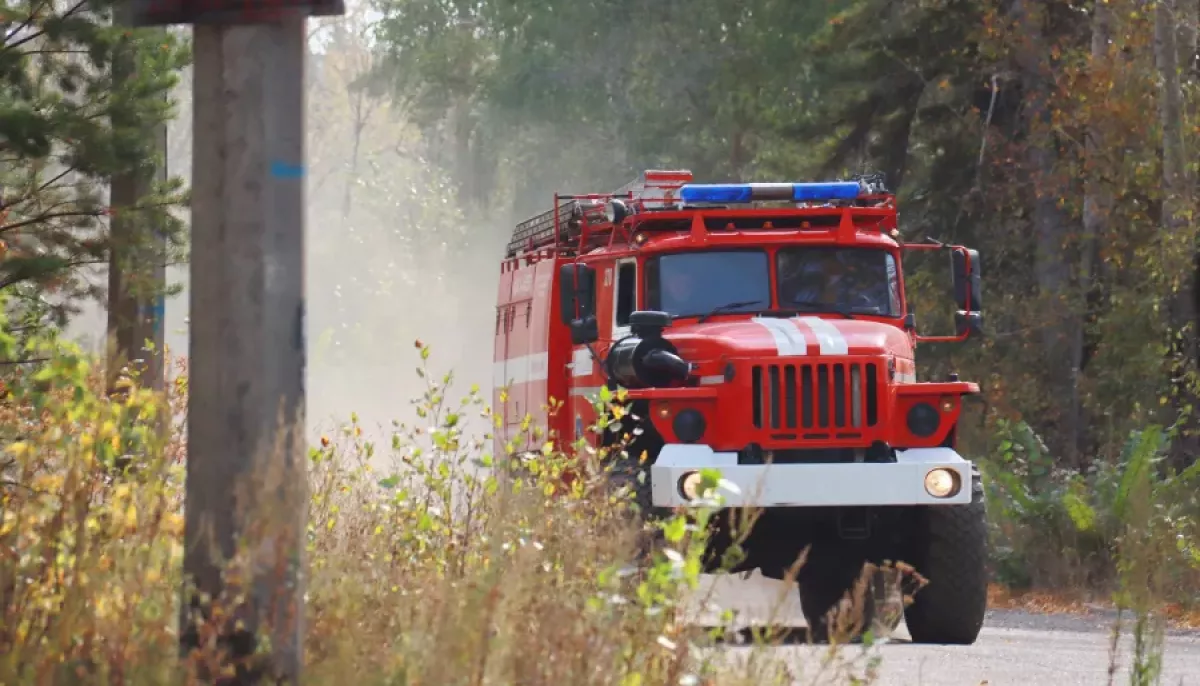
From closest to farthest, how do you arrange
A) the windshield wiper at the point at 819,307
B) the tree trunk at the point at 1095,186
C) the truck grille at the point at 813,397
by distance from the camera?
the truck grille at the point at 813,397 → the windshield wiper at the point at 819,307 → the tree trunk at the point at 1095,186

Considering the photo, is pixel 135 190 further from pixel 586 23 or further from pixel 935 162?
pixel 586 23

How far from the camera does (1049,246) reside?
2875cm

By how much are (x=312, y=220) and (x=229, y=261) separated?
391 feet

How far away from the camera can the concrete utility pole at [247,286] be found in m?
5.89

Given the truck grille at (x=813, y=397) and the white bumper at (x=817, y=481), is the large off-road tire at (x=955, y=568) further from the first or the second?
the truck grille at (x=813, y=397)

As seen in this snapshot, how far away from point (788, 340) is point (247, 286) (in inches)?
292

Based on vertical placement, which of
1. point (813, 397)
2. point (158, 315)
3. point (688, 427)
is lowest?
point (688, 427)

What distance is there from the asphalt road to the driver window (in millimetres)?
2172

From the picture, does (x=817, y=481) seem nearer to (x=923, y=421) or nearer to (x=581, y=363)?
(x=923, y=421)

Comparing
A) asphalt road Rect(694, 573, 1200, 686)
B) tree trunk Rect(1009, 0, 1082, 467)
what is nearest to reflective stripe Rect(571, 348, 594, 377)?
asphalt road Rect(694, 573, 1200, 686)

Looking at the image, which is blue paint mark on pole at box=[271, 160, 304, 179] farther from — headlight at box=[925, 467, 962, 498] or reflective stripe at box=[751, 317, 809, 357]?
reflective stripe at box=[751, 317, 809, 357]

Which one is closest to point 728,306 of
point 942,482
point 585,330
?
point 585,330

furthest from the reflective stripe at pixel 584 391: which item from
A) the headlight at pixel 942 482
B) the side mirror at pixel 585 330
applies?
the headlight at pixel 942 482

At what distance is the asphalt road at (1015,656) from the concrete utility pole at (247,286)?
11.9 feet
